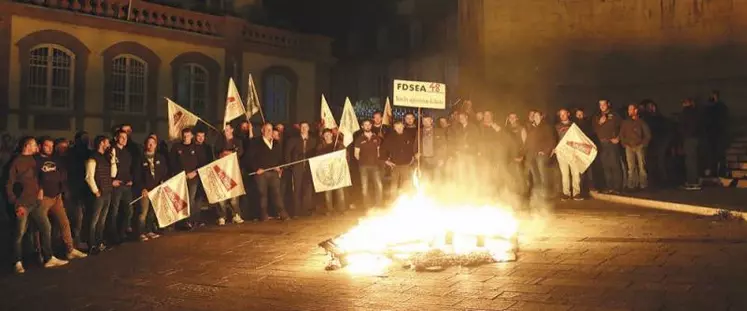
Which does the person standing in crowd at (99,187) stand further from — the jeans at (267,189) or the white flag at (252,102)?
the white flag at (252,102)

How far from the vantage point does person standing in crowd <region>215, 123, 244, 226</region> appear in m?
12.2

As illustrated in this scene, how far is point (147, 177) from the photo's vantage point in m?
10.8

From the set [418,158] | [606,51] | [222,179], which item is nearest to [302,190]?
[222,179]

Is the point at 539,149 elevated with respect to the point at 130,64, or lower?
lower

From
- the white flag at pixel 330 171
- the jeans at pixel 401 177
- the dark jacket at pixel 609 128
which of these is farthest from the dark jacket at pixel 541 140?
the white flag at pixel 330 171

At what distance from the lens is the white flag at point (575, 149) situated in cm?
1305

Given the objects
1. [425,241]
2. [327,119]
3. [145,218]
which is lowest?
[425,241]

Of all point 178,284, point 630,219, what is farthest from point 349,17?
point 178,284

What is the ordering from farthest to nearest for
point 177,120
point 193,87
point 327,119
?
point 193,87
point 327,119
point 177,120

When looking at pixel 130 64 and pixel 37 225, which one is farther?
pixel 130 64

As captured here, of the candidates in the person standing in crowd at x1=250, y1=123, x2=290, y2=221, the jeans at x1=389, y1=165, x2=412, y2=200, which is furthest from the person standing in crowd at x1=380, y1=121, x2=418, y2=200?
the person standing in crowd at x1=250, y1=123, x2=290, y2=221

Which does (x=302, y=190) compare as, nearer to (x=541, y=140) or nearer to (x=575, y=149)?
(x=541, y=140)

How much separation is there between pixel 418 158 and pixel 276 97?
17.6 metres

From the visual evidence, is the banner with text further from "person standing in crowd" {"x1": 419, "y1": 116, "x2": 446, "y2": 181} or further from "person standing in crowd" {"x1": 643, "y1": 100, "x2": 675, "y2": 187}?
"person standing in crowd" {"x1": 643, "y1": 100, "x2": 675, "y2": 187}
